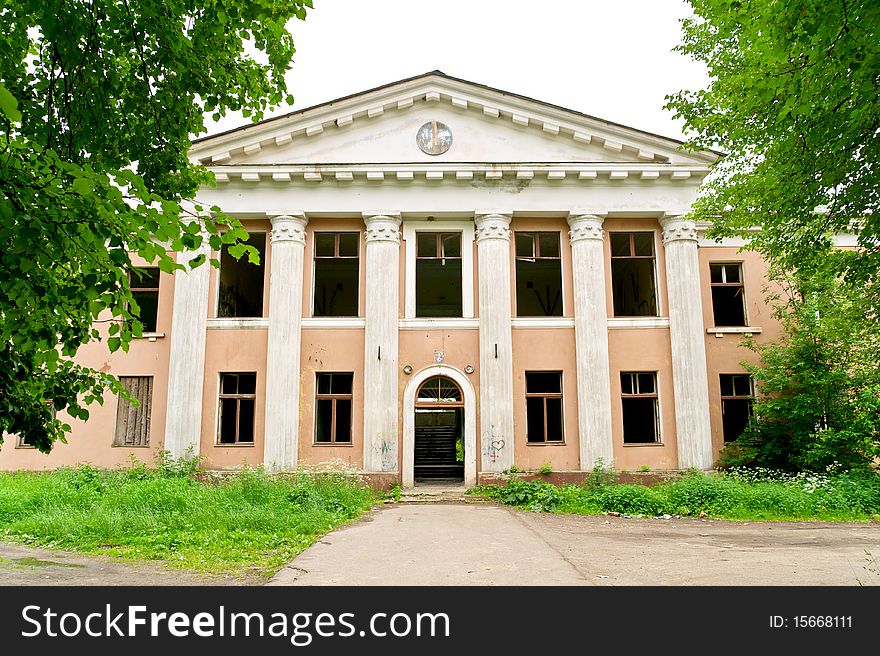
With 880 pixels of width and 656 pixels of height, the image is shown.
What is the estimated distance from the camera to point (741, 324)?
17.8 metres

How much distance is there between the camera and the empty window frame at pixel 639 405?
16.5 metres

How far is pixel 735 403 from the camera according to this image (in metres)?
17.1

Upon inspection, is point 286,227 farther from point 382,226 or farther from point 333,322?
point 333,322

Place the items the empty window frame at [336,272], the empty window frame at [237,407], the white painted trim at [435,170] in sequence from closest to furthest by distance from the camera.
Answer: the empty window frame at [237,407], the white painted trim at [435,170], the empty window frame at [336,272]

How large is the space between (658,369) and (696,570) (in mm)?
9514

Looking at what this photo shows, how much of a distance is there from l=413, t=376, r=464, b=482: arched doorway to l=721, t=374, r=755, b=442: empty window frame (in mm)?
7105

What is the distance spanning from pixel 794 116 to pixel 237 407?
1409cm

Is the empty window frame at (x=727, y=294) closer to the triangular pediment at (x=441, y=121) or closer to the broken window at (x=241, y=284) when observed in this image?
the triangular pediment at (x=441, y=121)

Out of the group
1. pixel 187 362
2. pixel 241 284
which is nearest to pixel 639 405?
pixel 187 362

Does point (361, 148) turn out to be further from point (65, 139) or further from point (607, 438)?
point (65, 139)

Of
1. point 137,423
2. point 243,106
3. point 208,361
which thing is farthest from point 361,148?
point 243,106

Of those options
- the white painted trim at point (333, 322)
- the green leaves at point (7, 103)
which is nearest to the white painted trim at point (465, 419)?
the white painted trim at point (333, 322)

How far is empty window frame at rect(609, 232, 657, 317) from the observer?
17469 mm

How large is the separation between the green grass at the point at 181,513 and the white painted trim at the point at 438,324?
4146mm
